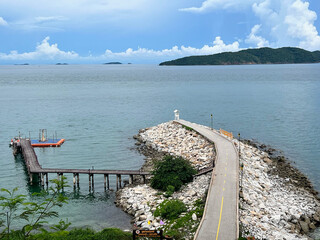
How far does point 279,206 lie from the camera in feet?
102

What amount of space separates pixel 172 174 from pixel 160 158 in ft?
42.1

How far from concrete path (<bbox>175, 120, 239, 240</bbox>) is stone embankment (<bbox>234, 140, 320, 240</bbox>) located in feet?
2.89

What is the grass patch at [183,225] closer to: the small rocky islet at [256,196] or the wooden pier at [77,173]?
the small rocky islet at [256,196]

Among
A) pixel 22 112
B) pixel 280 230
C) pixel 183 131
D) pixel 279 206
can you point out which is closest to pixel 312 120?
pixel 183 131

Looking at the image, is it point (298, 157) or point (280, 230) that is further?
point (298, 157)

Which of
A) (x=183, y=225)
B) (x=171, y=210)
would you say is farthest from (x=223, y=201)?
(x=183, y=225)

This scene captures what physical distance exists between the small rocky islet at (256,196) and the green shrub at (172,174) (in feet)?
2.28

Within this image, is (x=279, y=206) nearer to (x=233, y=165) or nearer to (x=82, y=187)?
(x=233, y=165)

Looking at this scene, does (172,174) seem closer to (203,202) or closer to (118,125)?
(203,202)

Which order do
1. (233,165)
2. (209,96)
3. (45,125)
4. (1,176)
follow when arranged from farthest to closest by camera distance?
(209,96) → (45,125) → (1,176) → (233,165)

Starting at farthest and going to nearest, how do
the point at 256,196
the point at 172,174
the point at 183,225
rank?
the point at 172,174 < the point at 256,196 < the point at 183,225

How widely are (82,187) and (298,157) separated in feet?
99.6

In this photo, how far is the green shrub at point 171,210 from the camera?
28500mm

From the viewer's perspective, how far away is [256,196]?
32.0 m
